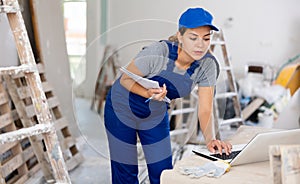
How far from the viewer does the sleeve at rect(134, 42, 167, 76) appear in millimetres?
1551

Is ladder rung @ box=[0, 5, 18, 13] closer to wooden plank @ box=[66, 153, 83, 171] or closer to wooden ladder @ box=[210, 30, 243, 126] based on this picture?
wooden plank @ box=[66, 153, 83, 171]

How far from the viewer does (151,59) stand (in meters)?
1.55

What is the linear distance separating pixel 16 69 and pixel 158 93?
638 mm

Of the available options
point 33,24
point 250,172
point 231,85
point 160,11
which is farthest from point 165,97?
point 231,85

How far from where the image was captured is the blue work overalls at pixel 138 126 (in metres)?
1.64

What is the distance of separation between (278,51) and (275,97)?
0.43m

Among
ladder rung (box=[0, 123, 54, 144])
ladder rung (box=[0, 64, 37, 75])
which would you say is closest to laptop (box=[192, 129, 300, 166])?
ladder rung (box=[0, 123, 54, 144])

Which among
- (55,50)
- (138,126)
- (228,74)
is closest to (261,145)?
(138,126)

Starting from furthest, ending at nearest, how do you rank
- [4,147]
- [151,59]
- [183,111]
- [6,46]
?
[183,111] < [6,46] < [4,147] < [151,59]

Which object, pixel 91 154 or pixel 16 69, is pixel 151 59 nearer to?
pixel 16 69

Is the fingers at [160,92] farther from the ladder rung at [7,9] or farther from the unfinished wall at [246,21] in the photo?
the ladder rung at [7,9]

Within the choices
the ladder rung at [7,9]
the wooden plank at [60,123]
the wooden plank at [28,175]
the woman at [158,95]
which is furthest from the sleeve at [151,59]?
the wooden plank at [60,123]

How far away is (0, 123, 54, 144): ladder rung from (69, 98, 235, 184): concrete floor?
0.41 m

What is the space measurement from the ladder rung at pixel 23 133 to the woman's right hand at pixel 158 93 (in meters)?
0.52
